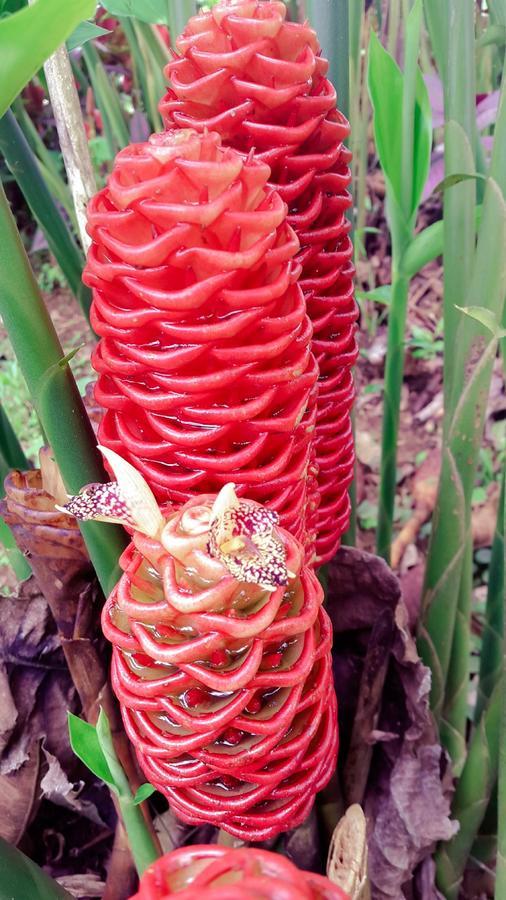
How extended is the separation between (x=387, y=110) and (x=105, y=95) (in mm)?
686

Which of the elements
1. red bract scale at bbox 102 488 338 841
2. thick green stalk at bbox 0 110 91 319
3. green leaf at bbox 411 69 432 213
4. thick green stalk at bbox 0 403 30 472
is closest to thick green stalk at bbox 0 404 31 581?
thick green stalk at bbox 0 403 30 472

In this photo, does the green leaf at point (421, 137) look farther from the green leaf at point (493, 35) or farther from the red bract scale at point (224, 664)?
the red bract scale at point (224, 664)

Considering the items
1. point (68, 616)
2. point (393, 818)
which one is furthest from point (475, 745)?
point (68, 616)

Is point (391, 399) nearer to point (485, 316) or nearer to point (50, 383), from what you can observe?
point (485, 316)

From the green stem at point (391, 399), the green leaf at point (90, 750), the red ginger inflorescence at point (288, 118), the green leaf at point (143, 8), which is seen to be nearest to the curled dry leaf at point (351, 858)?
the green leaf at point (90, 750)

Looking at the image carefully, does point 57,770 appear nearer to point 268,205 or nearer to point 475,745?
point 475,745

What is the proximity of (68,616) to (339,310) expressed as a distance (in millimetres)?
301

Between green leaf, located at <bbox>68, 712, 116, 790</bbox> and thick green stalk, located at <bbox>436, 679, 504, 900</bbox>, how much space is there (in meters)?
0.37

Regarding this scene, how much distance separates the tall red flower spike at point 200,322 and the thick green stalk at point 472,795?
0.40 meters

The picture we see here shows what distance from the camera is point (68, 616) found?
57cm

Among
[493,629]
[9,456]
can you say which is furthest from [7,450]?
[493,629]

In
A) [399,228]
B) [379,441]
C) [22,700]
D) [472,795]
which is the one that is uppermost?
[399,228]

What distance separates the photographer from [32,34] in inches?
12.8

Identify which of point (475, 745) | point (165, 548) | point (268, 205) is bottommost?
point (475, 745)
